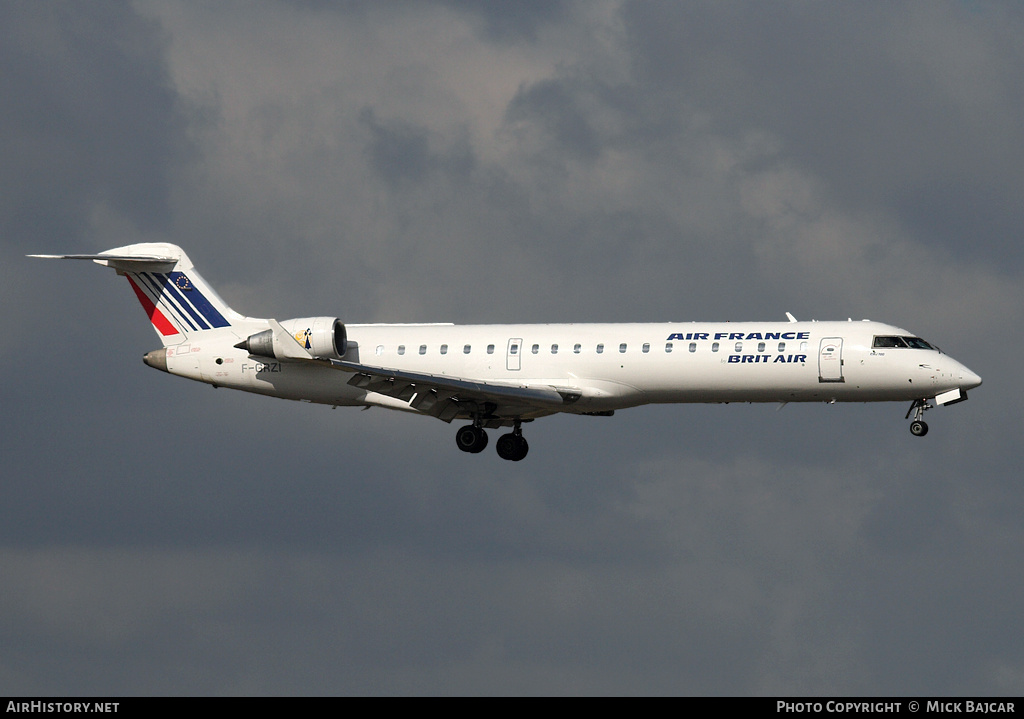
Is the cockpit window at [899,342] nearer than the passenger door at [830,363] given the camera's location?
No

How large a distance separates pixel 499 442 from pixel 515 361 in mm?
3550

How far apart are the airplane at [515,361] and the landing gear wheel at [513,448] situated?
44mm

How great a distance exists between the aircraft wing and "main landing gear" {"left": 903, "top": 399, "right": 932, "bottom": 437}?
9.69m

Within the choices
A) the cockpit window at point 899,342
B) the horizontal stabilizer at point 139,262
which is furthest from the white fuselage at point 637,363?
the horizontal stabilizer at point 139,262

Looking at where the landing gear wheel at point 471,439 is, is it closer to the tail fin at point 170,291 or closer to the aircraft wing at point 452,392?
the aircraft wing at point 452,392

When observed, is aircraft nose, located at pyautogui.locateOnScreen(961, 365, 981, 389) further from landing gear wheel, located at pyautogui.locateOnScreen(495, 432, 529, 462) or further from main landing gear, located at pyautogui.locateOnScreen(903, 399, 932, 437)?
landing gear wheel, located at pyautogui.locateOnScreen(495, 432, 529, 462)

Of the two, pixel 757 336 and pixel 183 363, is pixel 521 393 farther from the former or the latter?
pixel 183 363

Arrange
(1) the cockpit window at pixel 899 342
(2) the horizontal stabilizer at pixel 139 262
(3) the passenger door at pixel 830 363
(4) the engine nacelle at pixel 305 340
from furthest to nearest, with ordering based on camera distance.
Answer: (2) the horizontal stabilizer at pixel 139 262 → (4) the engine nacelle at pixel 305 340 → (1) the cockpit window at pixel 899 342 → (3) the passenger door at pixel 830 363

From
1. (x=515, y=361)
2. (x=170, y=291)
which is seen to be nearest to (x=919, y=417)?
(x=515, y=361)

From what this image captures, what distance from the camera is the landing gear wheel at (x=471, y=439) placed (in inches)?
2067

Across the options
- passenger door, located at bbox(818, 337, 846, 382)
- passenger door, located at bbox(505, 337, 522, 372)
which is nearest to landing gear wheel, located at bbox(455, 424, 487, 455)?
passenger door, located at bbox(505, 337, 522, 372)

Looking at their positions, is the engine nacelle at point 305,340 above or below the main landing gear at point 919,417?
above

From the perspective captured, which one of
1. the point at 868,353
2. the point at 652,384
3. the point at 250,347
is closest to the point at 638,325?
the point at 652,384

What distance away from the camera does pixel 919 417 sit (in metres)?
48.7
